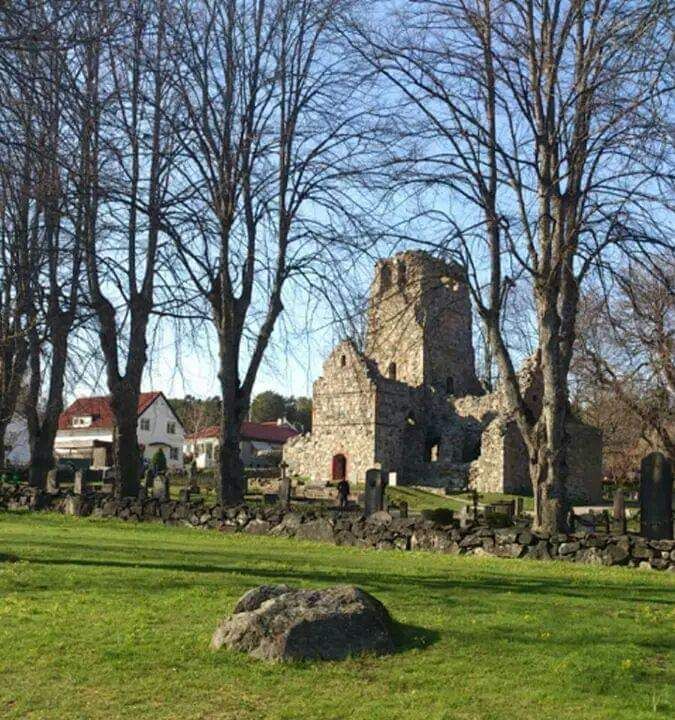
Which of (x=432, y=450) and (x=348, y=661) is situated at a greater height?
(x=432, y=450)

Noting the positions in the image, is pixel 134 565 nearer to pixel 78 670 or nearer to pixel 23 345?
pixel 78 670

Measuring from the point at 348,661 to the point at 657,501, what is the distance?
36.5 ft

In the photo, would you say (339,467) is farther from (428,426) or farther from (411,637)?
(411,637)

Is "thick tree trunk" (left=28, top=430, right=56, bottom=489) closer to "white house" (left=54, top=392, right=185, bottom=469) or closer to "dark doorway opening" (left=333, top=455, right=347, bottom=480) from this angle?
"dark doorway opening" (left=333, top=455, right=347, bottom=480)

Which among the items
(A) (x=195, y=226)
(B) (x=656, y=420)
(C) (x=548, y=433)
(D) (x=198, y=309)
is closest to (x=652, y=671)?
(C) (x=548, y=433)

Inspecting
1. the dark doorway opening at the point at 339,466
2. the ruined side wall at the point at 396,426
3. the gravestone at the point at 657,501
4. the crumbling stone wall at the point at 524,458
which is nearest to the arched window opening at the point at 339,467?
the dark doorway opening at the point at 339,466

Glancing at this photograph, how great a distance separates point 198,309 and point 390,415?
29121 mm

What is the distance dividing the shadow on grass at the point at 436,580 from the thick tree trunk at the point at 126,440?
33.4ft

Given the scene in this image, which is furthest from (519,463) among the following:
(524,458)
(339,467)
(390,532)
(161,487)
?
(390,532)

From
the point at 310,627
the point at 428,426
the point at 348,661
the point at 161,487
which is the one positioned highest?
the point at 428,426

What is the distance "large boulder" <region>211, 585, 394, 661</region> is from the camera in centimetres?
632

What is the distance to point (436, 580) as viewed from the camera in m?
10.4

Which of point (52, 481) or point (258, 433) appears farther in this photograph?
point (258, 433)

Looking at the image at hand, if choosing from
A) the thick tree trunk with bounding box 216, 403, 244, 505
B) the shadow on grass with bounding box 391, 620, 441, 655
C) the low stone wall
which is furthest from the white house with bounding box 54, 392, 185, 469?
the shadow on grass with bounding box 391, 620, 441, 655
